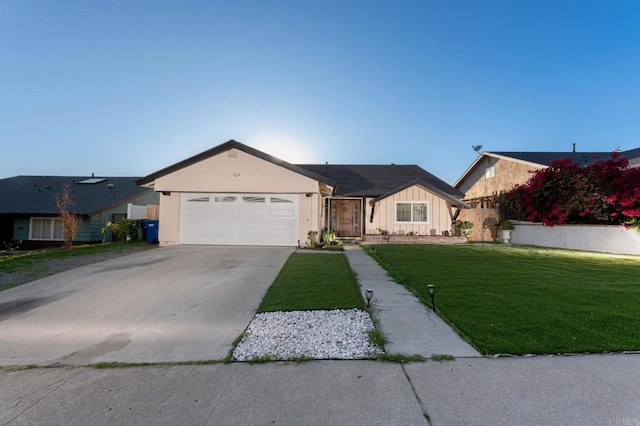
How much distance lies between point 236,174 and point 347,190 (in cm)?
696

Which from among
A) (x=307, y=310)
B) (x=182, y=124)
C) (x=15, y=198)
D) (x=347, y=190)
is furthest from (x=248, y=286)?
(x=15, y=198)

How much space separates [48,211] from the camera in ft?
56.6

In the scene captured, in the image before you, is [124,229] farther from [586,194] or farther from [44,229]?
[586,194]

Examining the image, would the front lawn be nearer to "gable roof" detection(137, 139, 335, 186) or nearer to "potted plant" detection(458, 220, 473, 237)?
"gable roof" detection(137, 139, 335, 186)

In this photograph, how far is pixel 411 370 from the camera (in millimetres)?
3047

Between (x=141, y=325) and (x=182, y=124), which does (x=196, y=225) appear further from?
(x=141, y=325)

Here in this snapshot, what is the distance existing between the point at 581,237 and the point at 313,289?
1373 cm

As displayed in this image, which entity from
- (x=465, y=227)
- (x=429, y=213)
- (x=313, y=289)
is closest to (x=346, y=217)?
(x=429, y=213)

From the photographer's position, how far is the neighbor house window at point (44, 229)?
17766 millimetres

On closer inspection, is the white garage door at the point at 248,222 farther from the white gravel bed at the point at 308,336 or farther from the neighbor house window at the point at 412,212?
the white gravel bed at the point at 308,336

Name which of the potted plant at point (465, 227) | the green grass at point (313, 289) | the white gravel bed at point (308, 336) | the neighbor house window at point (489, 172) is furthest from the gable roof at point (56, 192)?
the neighbor house window at point (489, 172)

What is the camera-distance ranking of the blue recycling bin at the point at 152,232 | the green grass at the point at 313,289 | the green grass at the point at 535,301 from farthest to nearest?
the blue recycling bin at the point at 152,232, the green grass at the point at 313,289, the green grass at the point at 535,301

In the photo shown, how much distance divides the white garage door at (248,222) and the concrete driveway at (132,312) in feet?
13.5

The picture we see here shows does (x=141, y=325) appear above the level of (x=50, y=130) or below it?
below
